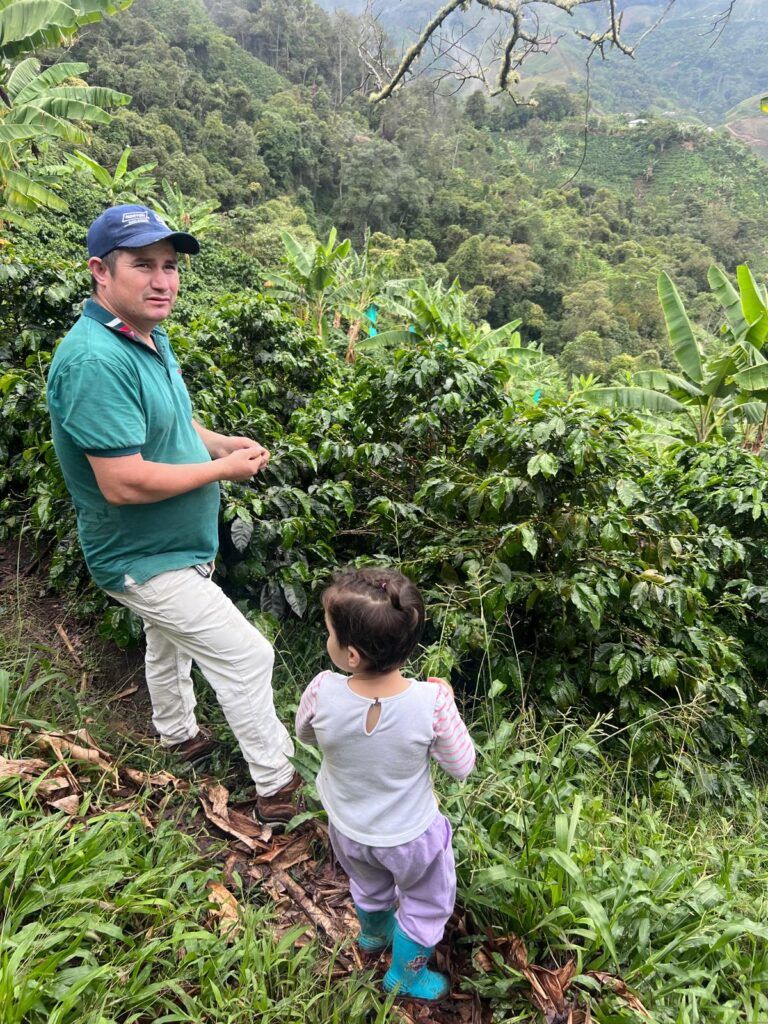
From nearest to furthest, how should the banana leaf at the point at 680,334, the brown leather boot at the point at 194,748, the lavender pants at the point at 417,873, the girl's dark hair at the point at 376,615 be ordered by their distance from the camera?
the girl's dark hair at the point at 376,615
the lavender pants at the point at 417,873
the brown leather boot at the point at 194,748
the banana leaf at the point at 680,334

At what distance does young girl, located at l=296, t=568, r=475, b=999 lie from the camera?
4.81 feet

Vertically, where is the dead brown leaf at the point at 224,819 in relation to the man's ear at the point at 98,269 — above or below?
below

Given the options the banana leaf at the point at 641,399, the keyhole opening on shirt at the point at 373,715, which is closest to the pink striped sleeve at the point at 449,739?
the keyhole opening on shirt at the point at 373,715

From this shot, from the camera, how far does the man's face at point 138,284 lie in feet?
5.97

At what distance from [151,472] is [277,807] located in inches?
50.1

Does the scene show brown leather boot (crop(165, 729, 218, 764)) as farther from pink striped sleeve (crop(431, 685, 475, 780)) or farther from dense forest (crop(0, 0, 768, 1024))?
pink striped sleeve (crop(431, 685, 475, 780))

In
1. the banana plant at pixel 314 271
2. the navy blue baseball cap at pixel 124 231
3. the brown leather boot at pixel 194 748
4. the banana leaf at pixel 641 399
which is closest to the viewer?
the navy blue baseball cap at pixel 124 231

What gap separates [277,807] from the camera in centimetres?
218

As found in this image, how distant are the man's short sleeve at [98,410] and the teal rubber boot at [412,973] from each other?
1.53 m

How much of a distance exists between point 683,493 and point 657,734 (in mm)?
1980

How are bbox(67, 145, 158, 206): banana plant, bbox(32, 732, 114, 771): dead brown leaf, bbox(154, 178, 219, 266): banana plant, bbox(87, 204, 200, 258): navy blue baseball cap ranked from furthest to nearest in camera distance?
bbox(154, 178, 219, 266): banana plant → bbox(67, 145, 158, 206): banana plant → bbox(32, 732, 114, 771): dead brown leaf → bbox(87, 204, 200, 258): navy blue baseball cap

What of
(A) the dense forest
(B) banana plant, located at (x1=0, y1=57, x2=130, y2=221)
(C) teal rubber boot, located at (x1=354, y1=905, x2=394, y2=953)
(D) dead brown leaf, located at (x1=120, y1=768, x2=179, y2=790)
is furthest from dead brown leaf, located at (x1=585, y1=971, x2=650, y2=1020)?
(B) banana plant, located at (x1=0, y1=57, x2=130, y2=221)

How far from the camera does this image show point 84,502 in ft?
6.35

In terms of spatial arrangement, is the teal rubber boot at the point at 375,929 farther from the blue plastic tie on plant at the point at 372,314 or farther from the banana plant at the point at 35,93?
the blue plastic tie on plant at the point at 372,314
